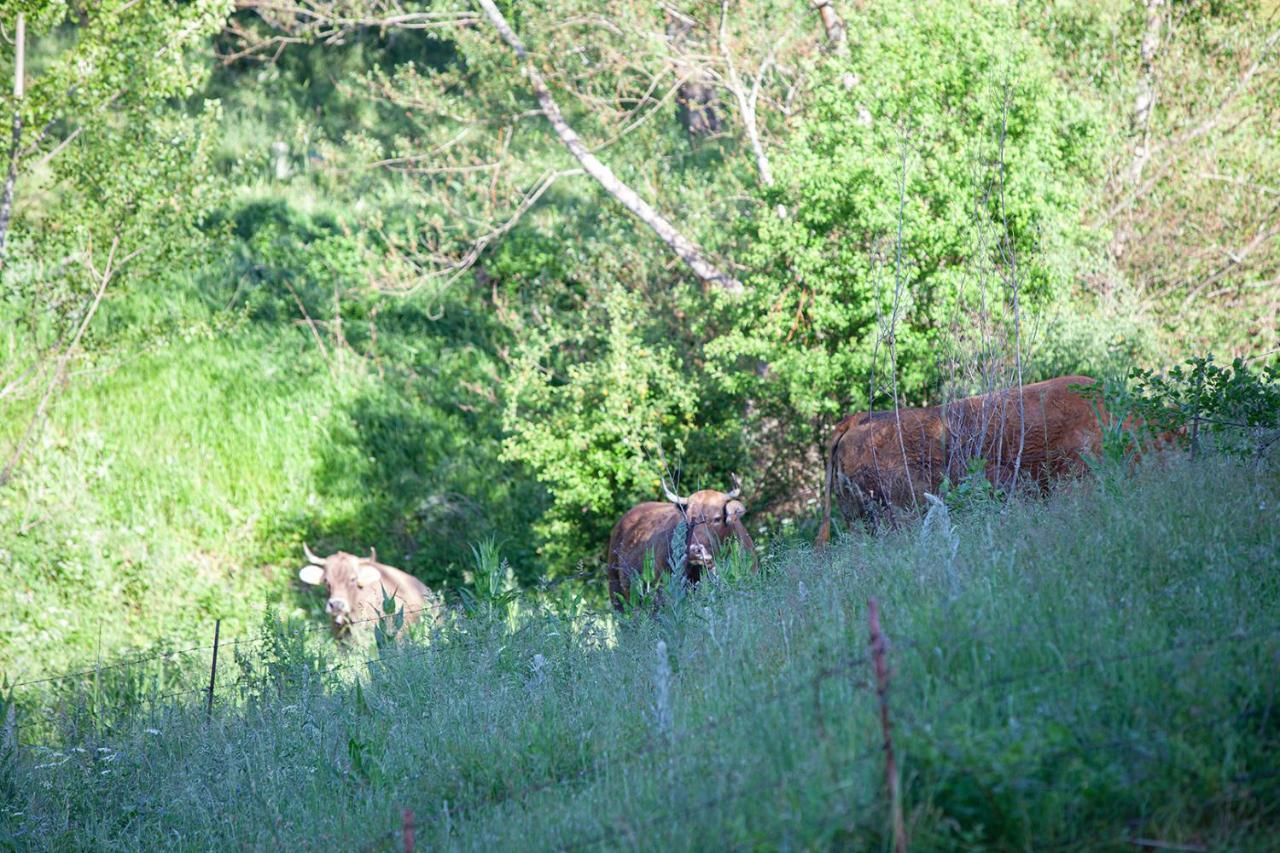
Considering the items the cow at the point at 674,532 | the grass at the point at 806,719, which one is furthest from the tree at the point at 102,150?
the grass at the point at 806,719

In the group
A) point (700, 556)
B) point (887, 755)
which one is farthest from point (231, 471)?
point (887, 755)

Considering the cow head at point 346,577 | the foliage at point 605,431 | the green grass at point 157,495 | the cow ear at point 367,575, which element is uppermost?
the foliage at point 605,431

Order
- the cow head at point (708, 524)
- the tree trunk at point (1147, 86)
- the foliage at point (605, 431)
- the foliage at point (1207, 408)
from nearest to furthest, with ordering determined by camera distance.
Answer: the foliage at point (1207, 408)
the cow head at point (708, 524)
the foliage at point (605, 431)
the tree trunk at point (1147, 86)

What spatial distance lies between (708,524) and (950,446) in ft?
6.96

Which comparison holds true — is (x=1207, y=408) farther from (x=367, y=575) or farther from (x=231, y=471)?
(x=231, y=471)

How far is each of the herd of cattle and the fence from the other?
3.08 m

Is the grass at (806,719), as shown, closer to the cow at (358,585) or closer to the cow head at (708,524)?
the cow head at (708,524)

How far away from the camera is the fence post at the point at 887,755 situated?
165 inches

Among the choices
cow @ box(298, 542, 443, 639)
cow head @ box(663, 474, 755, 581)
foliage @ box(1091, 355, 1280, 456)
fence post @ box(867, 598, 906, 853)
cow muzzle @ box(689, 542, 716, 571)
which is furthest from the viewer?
cow @ box(298, 542, 443, 639)

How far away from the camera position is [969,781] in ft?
14.6

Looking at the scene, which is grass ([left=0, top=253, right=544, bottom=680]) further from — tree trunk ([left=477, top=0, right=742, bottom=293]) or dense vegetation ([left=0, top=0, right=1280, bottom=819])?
tree trunk ([left=477, top=0, right=742, bottom=293])

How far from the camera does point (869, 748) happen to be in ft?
15.6

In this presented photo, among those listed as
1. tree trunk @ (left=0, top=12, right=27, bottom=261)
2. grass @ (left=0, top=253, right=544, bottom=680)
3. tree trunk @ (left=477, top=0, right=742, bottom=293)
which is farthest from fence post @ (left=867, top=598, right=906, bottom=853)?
tree trunk @ (left=477, top=0, right=742, bottom=293)

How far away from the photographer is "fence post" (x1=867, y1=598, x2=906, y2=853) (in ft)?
13.8
